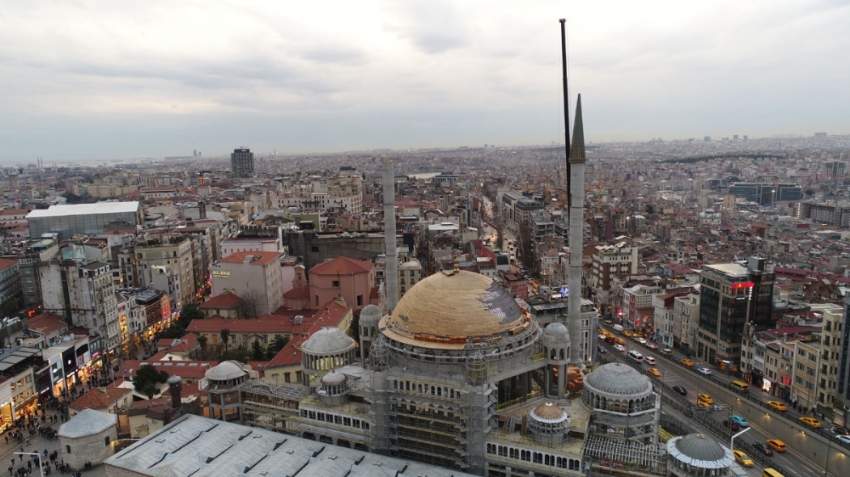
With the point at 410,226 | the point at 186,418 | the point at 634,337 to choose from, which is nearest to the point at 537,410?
the point at 186,418

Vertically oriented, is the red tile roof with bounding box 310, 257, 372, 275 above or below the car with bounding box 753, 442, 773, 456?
above

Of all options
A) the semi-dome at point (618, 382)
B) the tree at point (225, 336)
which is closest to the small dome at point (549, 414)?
the semi-dome at point (618, 382)

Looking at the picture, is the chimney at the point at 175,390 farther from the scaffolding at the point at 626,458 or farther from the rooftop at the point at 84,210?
the rooftop at the point at 84,210

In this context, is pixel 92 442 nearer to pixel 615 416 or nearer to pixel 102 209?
pixel 615 416

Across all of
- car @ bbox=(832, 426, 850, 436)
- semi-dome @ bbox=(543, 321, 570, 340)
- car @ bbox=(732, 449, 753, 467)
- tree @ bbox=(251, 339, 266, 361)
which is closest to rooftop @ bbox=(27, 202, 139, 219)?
tree @ bbox=(251, 339, 266, 361)

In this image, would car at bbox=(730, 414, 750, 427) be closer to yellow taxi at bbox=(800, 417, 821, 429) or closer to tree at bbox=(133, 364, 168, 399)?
yellow taxi at bbox=(800, 417, 821, 429)

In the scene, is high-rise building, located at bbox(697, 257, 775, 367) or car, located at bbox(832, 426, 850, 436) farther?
high-rise building, located at bbox(697, 257, 775, 367)

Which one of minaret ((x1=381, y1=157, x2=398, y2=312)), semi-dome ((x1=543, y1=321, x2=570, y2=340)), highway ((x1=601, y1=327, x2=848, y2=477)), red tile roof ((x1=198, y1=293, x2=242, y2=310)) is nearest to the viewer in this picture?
semi-dome ((x1=543, y1=321, x2=570, y2=340))
